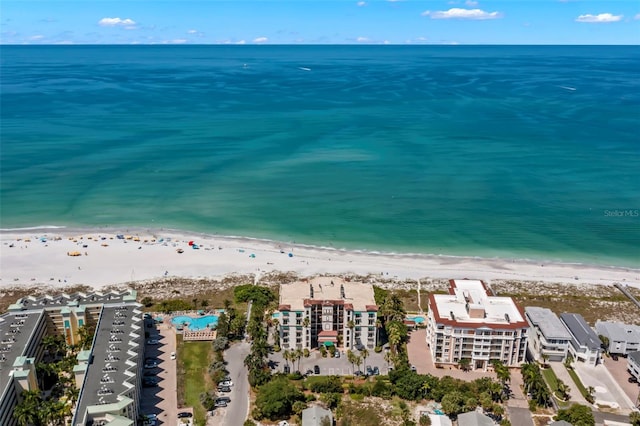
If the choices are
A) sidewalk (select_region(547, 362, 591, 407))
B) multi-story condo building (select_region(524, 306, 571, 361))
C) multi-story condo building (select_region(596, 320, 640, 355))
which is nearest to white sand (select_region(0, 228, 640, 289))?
multi-story condo building (select_region(524, 306, 571, 361))

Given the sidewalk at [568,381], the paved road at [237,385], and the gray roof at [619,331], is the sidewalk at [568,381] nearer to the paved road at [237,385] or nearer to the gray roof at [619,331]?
the gray roof at [619,331]

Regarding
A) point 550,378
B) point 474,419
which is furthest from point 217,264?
point 550,378

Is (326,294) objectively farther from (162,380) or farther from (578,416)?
(578,416)

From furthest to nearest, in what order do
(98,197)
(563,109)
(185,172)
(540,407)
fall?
(563,109) < (185,172) < (98,197) < (540,407)

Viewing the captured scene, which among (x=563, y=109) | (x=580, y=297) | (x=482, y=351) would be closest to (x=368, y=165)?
(x=580, y=297)

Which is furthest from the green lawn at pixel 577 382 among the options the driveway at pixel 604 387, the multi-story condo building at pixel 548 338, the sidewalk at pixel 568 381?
the multi-story condo building at pixel 548 338

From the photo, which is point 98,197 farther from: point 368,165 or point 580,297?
point 580,297

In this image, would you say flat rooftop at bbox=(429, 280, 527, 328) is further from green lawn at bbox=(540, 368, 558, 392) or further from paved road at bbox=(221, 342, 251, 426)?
paved road at bbox=(221, 342, 251, 426)
